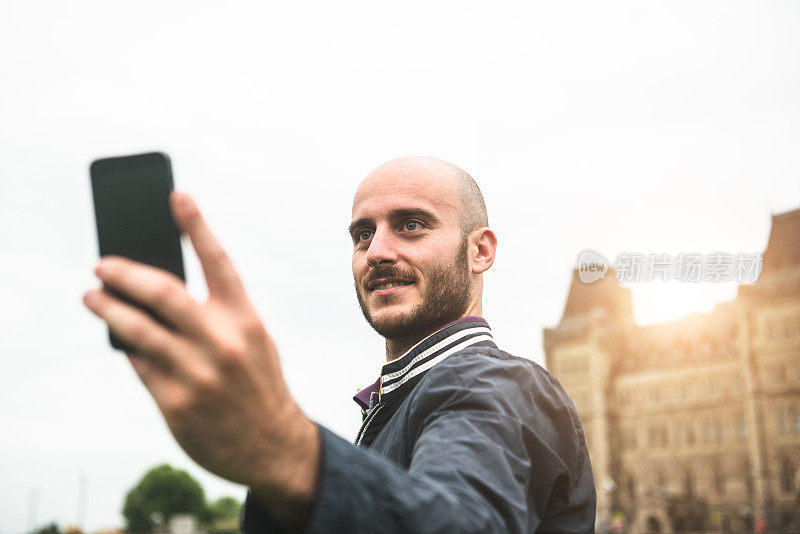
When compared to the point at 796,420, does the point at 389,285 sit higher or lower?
lower

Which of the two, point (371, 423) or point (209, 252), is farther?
point (371, 423)

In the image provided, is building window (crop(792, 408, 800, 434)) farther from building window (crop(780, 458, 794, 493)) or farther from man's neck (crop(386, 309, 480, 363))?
man's neck (crop(386, 309, 480, 363))

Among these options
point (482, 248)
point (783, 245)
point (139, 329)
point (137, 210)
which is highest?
point (783, 245)

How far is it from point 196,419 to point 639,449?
5718cm

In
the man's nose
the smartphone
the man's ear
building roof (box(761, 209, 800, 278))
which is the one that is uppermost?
building roof (box(761, 209, 800, 278))

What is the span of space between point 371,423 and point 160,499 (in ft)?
254

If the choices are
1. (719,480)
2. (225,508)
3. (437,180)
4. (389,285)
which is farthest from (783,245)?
(225,508)

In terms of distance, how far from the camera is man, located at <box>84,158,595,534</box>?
90cm

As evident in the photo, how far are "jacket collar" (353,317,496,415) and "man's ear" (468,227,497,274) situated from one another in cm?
23

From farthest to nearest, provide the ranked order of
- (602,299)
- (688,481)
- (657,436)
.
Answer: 1. (602,299)
2. (657,436)
3. (688,481)

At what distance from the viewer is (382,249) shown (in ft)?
6.49

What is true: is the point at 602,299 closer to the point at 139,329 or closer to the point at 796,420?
the point at 796,420

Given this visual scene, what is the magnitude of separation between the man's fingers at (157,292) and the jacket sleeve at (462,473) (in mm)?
248

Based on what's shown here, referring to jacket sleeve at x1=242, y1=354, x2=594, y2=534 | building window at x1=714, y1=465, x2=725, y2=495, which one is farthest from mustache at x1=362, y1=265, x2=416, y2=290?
building window at x1=714, y1=465, x2=725, y2=495
